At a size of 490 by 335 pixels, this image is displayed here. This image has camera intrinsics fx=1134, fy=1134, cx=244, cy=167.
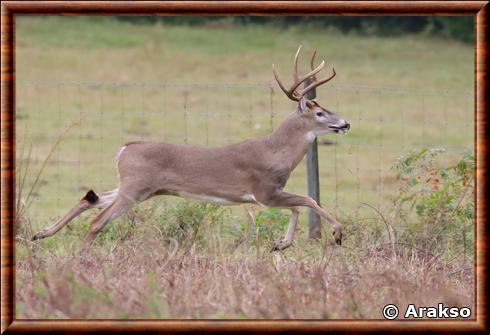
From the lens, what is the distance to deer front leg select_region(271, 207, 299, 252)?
8.83 m

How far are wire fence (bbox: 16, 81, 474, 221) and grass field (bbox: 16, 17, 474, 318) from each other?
0.17ft

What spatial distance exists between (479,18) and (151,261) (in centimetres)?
262

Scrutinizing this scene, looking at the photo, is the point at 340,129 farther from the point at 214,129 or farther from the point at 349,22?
the point at 349,22

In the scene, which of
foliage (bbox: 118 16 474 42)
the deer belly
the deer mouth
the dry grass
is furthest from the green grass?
the dry grass

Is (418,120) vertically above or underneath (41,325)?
above

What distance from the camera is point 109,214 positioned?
9.06 meters

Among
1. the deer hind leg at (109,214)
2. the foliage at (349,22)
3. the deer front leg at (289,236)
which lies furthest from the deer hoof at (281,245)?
the foliage at (349,22)

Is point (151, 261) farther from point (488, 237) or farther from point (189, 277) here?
point (488, 237)

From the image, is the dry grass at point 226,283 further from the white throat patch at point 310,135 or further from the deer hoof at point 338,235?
the white throat patch at point 310,135

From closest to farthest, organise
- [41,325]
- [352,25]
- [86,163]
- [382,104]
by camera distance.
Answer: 1. [41,325]
2. [86,163]
3. [382,104]
4. [352,25]

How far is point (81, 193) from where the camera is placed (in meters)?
15.0

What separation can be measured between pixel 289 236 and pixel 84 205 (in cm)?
171

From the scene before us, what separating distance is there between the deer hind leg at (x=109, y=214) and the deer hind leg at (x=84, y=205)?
0.20 m

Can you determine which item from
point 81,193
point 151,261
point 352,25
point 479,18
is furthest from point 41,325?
point 352,25
